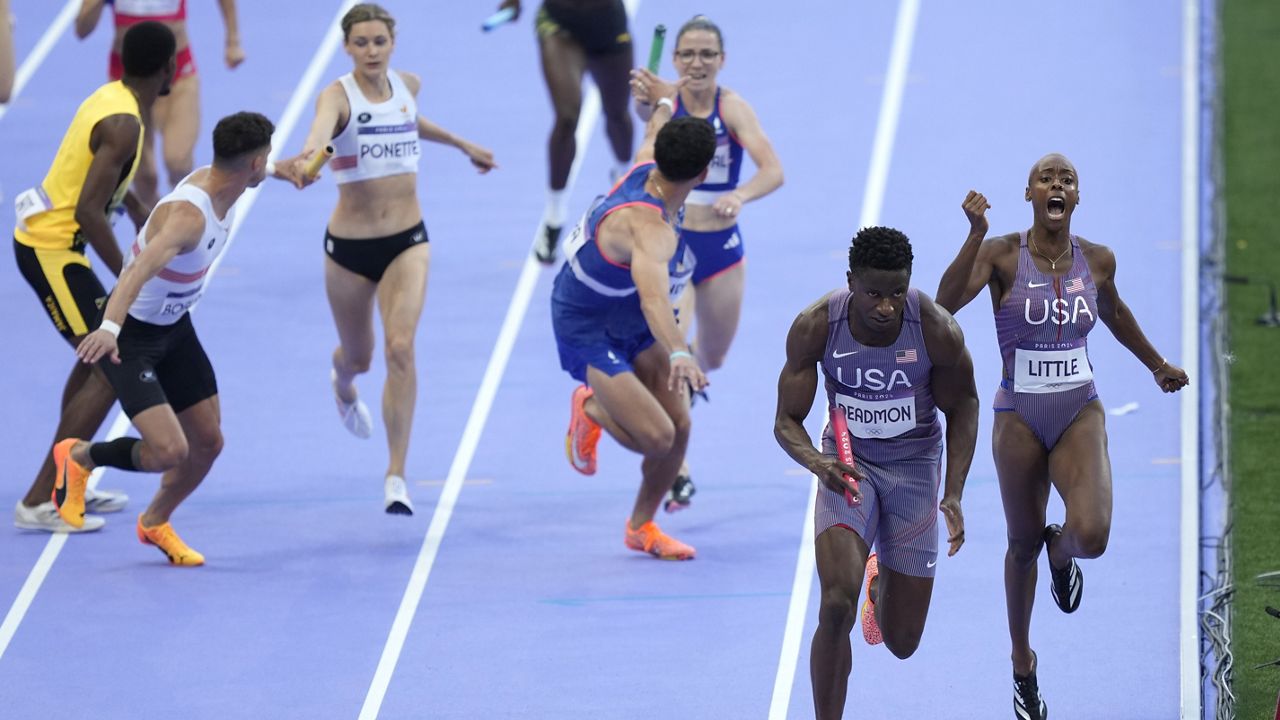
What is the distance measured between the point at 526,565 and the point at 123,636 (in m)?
1.86

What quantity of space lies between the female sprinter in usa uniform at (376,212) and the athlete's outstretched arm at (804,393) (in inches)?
121

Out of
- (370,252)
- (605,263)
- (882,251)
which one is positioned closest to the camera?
(882,251)

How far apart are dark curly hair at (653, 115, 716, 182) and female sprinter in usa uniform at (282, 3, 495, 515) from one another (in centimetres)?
166

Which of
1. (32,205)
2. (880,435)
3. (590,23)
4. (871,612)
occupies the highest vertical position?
(590,23)

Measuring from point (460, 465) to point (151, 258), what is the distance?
8.19 ft

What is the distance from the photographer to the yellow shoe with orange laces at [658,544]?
9070 millimetres

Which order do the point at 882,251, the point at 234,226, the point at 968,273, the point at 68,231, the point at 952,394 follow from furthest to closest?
the point at 234,226
the point at 68,231
the point at 968,273
the point at 952,394
the point at 882,251

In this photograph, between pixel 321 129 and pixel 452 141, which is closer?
pixel 321 129

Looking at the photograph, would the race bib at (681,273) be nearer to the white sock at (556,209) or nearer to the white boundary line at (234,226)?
the white boundary line at (234,226)

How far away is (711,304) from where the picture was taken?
10023 millimetres

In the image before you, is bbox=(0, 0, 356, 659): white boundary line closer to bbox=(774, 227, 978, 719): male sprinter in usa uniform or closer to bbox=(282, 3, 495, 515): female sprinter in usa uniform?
bbox=(282, 3, 495, 515): female sprinter in usa uniform

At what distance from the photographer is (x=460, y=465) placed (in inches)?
402

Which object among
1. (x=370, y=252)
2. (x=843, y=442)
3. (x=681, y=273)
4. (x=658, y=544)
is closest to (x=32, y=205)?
(x=370, y=252)

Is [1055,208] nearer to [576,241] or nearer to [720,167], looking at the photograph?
[576,241]
